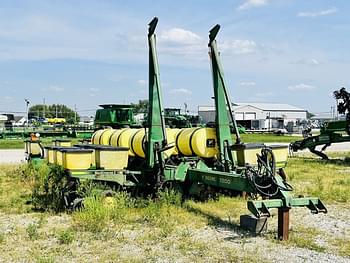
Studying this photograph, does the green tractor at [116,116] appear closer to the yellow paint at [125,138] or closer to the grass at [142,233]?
the yellow paint at [125,138]

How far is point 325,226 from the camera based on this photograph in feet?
26.3

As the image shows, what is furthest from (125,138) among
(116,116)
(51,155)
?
(116,116)

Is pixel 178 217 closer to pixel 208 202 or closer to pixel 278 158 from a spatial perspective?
pixel 208 202

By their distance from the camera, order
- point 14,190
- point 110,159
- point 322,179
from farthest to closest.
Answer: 1. point 322,179
2. point 14,190
3. point 110,159

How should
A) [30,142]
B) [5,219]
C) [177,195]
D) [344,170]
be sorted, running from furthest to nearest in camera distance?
[344,170]
[30,142]
[177,195]
[5,219]

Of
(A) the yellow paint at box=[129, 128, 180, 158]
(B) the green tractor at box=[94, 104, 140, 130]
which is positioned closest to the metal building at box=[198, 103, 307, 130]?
(B) the green tractor at box=[94, 104, 140, 130]

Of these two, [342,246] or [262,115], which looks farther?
[262,115]

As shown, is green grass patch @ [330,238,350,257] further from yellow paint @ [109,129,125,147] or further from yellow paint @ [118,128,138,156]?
yellow paint @ [109,129,125,147]

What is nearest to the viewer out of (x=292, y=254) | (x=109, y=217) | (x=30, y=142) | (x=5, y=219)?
(x=292, y=254)

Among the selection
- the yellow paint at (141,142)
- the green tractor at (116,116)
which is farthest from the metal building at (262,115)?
the yellow paint at (141,142)

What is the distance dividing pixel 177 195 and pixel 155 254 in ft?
9.71

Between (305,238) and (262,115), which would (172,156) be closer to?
(305,238)

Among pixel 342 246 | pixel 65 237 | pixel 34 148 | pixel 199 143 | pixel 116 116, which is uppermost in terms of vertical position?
pixel 116 116

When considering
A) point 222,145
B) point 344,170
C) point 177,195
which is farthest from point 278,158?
point 344,170
